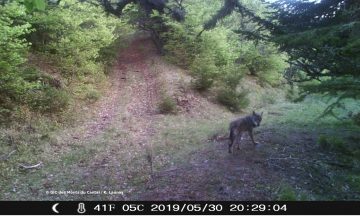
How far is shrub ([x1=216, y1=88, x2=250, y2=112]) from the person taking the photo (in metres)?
17.3

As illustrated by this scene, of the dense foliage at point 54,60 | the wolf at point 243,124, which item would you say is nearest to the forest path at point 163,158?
the wolf at point 243,124

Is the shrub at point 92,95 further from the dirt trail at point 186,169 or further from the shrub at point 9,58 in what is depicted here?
the shrub at point 9,58

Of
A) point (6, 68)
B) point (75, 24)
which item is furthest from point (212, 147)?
point (75, 24)

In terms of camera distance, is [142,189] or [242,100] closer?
[142,189]

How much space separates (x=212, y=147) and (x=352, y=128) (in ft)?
17.0

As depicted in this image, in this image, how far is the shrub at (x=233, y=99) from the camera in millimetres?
17297

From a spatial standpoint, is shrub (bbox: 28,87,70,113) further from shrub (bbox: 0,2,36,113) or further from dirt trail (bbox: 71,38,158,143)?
dirt trail (bbox: 71,38,158,143)

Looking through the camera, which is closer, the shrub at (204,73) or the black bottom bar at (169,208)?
the black bottom bar at (169,208)

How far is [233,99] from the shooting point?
17281 mm

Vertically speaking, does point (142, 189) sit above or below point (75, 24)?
below

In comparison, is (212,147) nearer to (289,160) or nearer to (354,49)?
(289,160)

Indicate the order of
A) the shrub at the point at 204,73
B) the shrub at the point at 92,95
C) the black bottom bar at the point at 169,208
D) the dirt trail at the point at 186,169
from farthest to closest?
1. the shrub at the point at 204,73
2. the shrub at the point at 92,95
3. the dirt trail at the point at 186,169
4. the black bottom bar at the point at 169,208

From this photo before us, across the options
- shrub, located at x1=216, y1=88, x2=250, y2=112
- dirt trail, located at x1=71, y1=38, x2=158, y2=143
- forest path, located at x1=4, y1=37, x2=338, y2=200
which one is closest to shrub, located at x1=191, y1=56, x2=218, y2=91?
shrub, located at x1=216, y1=88, x2=250, y2=112

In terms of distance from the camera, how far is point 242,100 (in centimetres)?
1738
